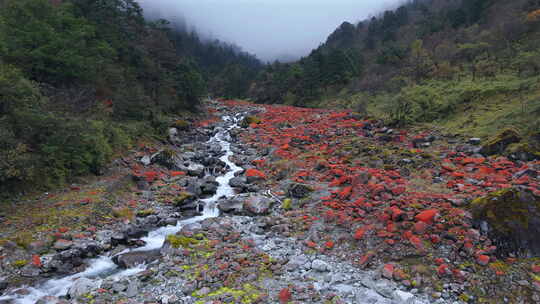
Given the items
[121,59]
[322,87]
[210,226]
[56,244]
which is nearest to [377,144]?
[210,226]

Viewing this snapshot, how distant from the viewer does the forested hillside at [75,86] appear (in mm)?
12820

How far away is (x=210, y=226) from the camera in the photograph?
1288 cm

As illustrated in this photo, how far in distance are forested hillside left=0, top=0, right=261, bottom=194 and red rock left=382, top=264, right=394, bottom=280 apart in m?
14.9

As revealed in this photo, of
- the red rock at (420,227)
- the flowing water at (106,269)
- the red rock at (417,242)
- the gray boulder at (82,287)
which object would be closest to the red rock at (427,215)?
the red rock at (420,227)

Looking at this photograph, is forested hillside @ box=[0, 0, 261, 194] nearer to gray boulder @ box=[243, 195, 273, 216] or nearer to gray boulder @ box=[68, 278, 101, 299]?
gray boulder @ box=[68, 278, 101, 299]

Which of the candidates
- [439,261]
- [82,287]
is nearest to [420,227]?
[439,261]

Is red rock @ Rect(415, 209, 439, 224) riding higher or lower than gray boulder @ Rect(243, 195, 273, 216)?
higher

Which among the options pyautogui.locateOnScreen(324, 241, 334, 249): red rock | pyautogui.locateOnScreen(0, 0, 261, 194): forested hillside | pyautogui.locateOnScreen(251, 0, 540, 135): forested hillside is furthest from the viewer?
pyautogui.locateOnScreen(251, 0, 540, 135): forested hillside

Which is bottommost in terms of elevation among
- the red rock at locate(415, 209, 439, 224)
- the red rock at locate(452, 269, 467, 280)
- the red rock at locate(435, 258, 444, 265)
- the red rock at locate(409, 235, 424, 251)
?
the red rock at locate(452, 269, 467, 280)

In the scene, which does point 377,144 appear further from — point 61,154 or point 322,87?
point 322,87

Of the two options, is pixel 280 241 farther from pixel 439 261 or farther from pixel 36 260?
pixel 36 260

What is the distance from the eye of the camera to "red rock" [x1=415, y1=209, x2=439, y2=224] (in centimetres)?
947

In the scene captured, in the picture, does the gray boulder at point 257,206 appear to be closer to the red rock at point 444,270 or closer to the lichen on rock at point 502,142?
the red rock at point 444,270

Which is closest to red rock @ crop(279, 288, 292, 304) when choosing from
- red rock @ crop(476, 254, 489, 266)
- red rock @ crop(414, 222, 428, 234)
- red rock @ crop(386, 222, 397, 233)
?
red rock @ crop(386, 222, 397, 233)
